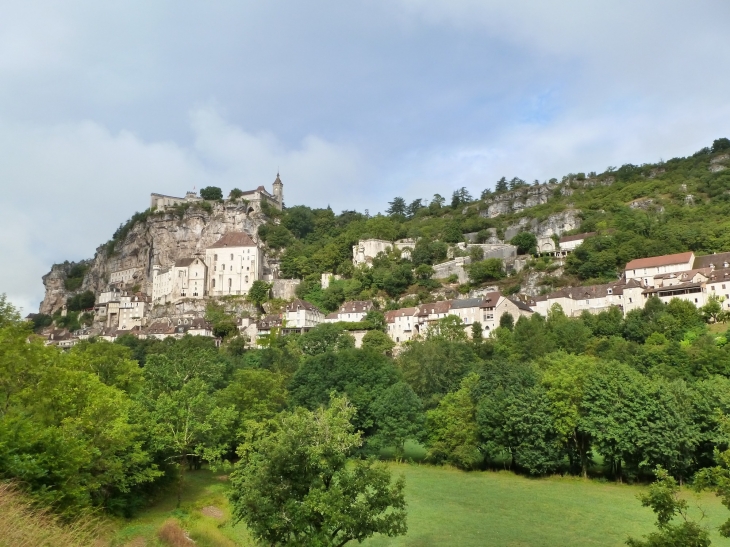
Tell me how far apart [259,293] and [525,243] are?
50.0m

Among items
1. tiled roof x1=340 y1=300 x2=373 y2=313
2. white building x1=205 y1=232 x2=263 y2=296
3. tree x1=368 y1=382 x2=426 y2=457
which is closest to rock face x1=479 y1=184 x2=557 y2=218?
tiled roof x1=340 y1=300 x2=373 y2=313

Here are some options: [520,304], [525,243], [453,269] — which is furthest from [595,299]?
[453,269]

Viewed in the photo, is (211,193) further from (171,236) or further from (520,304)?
(520,304)

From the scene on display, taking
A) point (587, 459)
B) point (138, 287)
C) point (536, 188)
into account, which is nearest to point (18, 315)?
point (587, 459)

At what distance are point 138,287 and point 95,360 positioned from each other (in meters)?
91.6

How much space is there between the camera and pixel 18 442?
16641 mm

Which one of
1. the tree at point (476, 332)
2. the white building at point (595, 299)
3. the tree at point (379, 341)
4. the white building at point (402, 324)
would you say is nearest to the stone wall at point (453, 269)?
the white building at point (402, 324)

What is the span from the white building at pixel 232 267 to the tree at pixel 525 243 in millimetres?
49404

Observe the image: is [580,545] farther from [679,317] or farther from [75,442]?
[679,317]

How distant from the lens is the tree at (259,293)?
104062 mm

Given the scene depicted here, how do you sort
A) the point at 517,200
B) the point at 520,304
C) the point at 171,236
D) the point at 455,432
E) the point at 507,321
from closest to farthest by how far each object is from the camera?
the point at 455,432 < the point at 507,321 < the point at 520,304 < the point at 171,236 < the point at 517,200

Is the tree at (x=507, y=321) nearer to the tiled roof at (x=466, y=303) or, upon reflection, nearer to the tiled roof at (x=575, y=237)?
the tiled roof at (x=466, y=303)

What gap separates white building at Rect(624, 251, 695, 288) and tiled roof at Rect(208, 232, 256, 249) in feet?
218

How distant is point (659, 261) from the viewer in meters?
84.9
